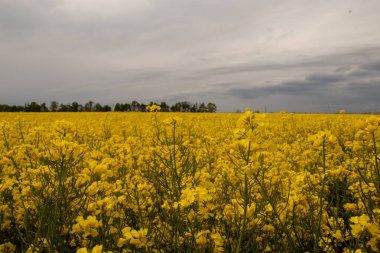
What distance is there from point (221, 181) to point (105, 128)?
26.7 feet

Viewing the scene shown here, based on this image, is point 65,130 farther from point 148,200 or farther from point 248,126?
point 248,126

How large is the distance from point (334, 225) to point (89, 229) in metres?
2.00

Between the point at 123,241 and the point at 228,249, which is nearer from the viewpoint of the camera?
the point at 123,241

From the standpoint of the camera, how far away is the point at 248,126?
238 centimetres

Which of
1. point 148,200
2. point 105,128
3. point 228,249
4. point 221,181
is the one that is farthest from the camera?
point 105,128

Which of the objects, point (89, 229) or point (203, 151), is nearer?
point (89, 229)

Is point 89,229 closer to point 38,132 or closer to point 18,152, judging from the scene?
point 18,152

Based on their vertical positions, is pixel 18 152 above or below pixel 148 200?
above

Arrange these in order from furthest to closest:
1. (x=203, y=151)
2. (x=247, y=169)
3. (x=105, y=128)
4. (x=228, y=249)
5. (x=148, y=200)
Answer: (x=105, y=128) → (x=203, y=151) → (x=148, y=200) → (x=228, y=249) → (x=247, y=169)

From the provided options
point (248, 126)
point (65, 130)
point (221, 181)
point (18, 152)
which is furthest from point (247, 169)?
point (18, 152)

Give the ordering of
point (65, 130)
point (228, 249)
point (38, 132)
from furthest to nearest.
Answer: point (38, 132), point (228, 249), point (65, 130)

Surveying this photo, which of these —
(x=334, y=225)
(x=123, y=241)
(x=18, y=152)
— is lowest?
(x=334, y=225)

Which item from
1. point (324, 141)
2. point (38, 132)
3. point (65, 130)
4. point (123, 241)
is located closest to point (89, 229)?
point (123, 241)

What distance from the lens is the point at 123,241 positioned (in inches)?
78.8
